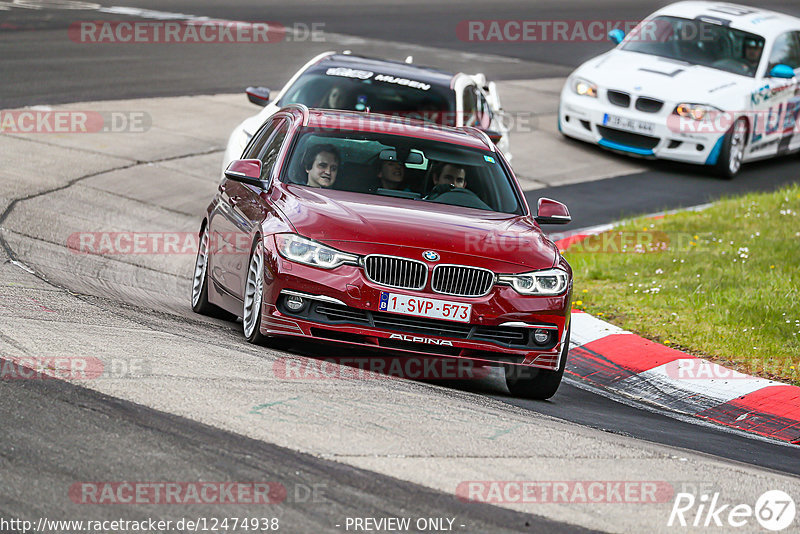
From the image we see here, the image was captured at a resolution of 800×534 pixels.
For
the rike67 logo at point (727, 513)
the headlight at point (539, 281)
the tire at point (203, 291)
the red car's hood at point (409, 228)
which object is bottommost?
the tire at point (203, 291)

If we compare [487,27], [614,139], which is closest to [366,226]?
[614,139]

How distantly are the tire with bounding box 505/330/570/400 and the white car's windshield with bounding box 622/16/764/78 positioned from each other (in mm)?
11382

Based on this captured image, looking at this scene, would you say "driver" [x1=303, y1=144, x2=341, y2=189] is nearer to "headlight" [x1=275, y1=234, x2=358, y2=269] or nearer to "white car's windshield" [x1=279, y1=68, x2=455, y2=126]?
"headlight" [x1=275, y1=234, x2=358, y2=269]

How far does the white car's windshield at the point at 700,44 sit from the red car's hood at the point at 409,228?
433 inches

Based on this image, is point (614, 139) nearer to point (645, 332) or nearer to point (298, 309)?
point (645, 332)

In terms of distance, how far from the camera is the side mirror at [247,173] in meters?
8.71

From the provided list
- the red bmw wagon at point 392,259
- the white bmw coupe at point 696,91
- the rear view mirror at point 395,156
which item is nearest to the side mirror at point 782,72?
the white bmw coupe at point 696,91

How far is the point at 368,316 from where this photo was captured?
7617mm

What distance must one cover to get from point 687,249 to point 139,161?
20.4 ft

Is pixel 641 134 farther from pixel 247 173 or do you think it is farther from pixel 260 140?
pixel 247 173

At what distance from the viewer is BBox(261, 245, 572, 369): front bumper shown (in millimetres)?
7578

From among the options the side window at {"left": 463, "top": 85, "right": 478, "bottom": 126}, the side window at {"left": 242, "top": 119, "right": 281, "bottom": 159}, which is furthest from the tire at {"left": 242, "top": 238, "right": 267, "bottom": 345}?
the side window at {"left": 463, "top": 85, "right": 478, "bottom": 126}

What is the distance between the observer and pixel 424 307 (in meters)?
7.59

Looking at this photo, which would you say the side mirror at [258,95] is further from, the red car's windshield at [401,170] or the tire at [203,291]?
the red car's windshield at [401,170]
